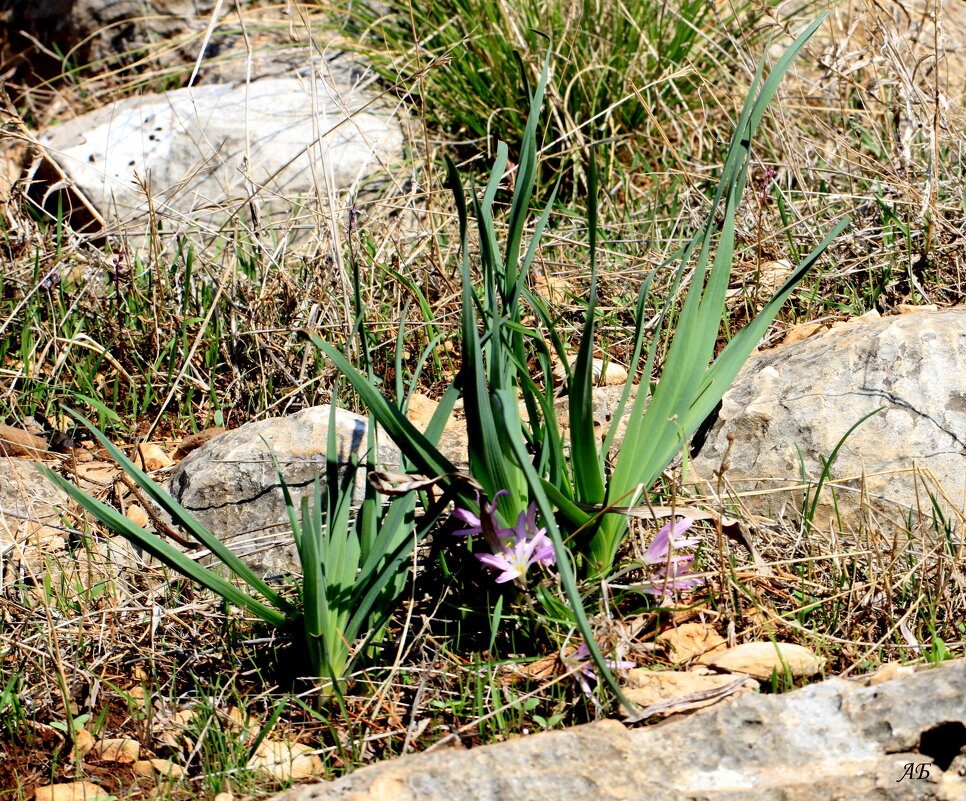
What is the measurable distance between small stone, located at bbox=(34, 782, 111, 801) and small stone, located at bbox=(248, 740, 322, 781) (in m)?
0.25

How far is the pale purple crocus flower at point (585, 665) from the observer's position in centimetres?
154

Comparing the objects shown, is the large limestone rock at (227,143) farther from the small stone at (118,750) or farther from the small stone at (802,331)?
the small stone at (118,750)

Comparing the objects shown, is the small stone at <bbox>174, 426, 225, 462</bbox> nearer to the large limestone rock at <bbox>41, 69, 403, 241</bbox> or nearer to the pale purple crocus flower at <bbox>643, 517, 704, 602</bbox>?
the large limestone rock at <bbox>41, 69, 403, 241</bbox>

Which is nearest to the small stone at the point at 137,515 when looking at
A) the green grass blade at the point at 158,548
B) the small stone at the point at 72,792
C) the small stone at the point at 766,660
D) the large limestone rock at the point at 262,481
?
the large limestone rock at the point at 262,481

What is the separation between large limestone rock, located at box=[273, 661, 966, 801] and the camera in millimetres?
1271

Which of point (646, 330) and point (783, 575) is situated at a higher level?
Result: point (646, 330)

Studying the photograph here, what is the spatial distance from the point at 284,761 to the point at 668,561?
27.2 inches

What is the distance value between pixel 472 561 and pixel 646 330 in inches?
40.9

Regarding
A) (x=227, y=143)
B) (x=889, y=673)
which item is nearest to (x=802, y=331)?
(x=889, y=673)

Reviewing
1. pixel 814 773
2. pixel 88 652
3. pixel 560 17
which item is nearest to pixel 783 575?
pixel 814 773

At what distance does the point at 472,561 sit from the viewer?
1768 millimetres

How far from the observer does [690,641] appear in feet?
5.54

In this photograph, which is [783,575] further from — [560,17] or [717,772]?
[560,17]

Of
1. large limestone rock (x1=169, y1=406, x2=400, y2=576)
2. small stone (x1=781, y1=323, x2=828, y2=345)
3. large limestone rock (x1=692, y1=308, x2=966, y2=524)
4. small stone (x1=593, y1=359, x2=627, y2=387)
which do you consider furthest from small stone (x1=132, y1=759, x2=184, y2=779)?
small stone (x1=781, y1=323, x2=828, y2=345)
